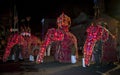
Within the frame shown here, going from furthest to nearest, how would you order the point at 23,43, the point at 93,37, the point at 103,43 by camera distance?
the point at 23,43 → the point at 103,43 → the point at 93,37

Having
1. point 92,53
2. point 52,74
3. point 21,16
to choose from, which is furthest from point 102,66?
point 21,16

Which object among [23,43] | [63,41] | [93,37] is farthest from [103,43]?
[23,43]

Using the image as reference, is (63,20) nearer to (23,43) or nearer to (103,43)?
(103,43)

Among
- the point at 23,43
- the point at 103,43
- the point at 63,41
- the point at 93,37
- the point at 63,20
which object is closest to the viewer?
the point at 93,37

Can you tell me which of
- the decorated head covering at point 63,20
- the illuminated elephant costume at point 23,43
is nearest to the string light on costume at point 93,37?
the decorated head covering at point 63,20

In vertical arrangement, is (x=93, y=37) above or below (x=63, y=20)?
below

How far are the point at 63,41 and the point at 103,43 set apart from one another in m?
4.44

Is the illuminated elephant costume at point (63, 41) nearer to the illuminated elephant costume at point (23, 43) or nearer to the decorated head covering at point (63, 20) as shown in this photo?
the decorated head covering at point (63, 20)

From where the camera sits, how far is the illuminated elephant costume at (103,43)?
2235 cm

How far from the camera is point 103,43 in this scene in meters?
23.0

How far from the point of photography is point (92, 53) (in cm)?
2309

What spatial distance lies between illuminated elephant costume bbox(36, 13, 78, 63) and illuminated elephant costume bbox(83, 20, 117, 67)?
335cm

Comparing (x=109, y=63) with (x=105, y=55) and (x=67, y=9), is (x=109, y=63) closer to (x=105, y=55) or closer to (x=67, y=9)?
(x=105, y=55)

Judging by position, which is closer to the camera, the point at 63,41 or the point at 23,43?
the point at 63,41
